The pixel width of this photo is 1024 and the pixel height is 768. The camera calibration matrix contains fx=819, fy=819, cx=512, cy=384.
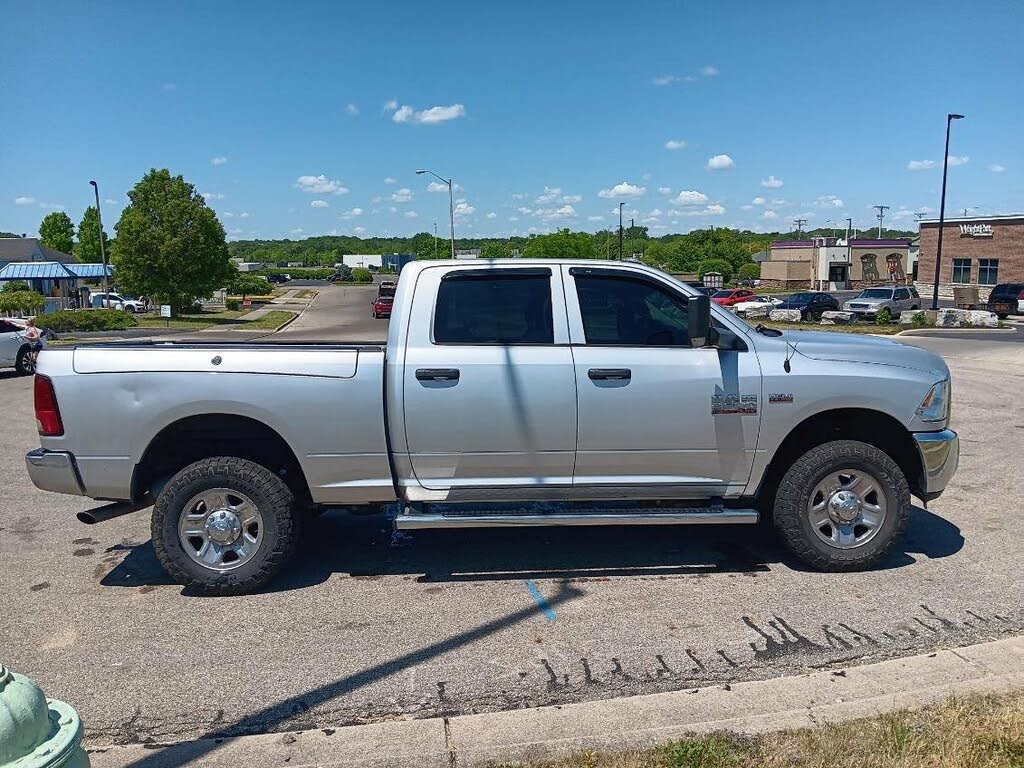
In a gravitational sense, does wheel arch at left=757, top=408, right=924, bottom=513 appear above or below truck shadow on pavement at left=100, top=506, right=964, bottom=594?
above

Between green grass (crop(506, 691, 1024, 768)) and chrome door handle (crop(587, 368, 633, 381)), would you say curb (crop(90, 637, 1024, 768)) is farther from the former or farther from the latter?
chrome door handle (crop(587, 368, 633, 381))

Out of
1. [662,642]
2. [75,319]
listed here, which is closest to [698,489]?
[662,642]

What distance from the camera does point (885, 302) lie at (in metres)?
36.9

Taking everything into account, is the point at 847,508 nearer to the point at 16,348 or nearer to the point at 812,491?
the point at 812,491

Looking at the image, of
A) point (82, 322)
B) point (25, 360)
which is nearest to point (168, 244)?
point (82, 322)

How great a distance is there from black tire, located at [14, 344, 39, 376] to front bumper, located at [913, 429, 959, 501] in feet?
59.1

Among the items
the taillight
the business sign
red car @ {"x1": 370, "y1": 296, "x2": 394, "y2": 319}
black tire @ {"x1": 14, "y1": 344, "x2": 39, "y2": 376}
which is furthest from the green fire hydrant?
the business sign

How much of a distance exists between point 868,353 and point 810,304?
35.6 m

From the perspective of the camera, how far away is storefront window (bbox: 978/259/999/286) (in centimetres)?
5909

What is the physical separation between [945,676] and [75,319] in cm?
3600

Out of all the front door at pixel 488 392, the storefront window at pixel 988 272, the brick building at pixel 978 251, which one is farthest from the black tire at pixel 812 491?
the storefront window at pixel 988 272

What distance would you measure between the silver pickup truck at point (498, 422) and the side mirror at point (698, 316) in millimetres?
Result: 13

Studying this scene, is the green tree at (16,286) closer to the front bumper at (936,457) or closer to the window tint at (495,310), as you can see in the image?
the window tint at (495,310)

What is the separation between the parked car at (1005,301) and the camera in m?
41.3
